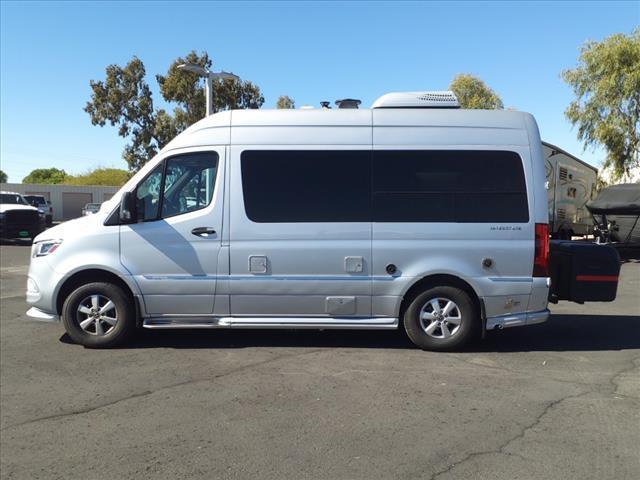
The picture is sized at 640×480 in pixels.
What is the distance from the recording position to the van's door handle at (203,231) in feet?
20.2

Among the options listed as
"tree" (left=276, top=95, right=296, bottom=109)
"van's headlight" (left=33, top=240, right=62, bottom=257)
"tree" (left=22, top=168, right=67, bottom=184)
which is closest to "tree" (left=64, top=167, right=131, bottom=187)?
"tree" (left=22, top=168, right=67, bottom=184)

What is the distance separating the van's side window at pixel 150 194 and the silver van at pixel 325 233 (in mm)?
12

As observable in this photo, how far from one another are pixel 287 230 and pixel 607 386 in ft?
11.5

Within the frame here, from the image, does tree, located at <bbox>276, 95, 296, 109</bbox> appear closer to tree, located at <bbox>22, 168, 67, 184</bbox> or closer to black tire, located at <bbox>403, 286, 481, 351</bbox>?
black tire, located at <bbox>403, 286, 481, 351</bbox>

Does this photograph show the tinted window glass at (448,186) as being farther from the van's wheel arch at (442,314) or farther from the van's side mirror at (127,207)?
the van's side mirror at (127,207)

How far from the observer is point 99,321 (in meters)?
6.26

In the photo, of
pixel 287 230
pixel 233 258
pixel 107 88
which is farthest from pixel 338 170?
pixel 107 88

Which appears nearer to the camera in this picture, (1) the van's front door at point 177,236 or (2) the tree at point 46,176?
(1) the van's front door at point 177,236

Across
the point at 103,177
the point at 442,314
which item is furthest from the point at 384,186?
the point at 103,177

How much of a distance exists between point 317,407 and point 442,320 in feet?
7.10

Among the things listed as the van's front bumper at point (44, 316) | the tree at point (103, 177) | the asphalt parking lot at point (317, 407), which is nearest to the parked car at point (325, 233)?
the van's front bumper at point (44, 316)

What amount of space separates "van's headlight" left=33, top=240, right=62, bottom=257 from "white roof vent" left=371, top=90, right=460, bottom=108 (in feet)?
13.0

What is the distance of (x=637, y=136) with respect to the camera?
73.0 feet

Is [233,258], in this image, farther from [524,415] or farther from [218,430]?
[524,415]
